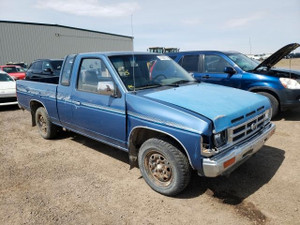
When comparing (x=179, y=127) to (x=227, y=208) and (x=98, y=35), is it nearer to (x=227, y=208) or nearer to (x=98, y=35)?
(x=227, y=208)

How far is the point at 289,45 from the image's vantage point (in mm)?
6113

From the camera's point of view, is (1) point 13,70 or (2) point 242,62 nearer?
(2) point 242,62

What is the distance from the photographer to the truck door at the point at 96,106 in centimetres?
361

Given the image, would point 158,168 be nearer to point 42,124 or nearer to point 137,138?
point 137,138

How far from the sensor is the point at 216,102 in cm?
320

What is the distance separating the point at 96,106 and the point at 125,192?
1362mm

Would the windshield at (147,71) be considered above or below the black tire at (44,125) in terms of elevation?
above

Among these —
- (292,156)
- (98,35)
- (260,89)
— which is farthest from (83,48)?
(292,156)

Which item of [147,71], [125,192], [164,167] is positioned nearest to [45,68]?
[147,71]

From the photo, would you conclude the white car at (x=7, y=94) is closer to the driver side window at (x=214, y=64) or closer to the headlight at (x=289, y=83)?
the driver side window at (x=214, y=64)

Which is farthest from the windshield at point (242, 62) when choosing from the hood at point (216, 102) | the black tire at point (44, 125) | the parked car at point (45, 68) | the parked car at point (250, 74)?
the parked car at point (45, 68)

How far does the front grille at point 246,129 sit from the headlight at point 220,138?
63 millimetres

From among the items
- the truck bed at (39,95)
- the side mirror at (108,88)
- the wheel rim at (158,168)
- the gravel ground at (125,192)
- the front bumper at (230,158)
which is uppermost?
the side mirror at (108,88)

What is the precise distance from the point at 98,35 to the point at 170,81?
3448 centimetres
